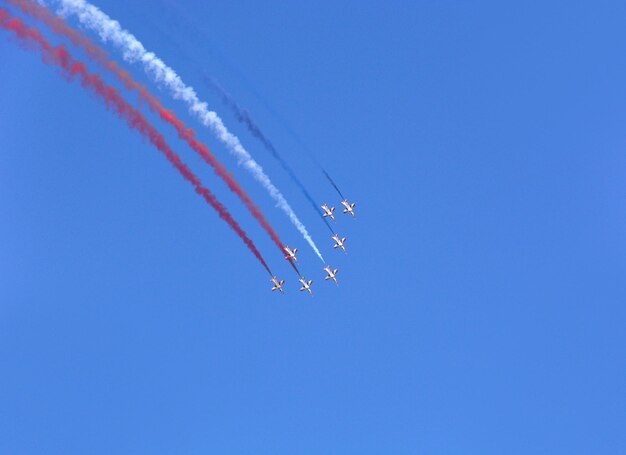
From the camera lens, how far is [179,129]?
117 feet

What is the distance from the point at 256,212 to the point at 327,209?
52.2 ft

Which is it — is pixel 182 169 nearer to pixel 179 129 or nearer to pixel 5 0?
pixel 179 129

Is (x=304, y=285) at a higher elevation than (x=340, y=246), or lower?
lower

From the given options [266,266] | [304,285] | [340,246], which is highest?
[340,246]

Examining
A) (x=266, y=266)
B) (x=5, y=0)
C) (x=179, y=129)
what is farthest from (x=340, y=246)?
(x=5, y=0)

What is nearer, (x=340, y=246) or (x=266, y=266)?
(x=266, y=266)

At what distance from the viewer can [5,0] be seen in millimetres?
28094

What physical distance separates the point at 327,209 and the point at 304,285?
5.85 m

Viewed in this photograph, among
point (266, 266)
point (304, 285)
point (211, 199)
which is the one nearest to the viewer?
point (211, 199)

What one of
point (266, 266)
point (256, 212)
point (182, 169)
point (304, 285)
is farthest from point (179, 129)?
point (304, 285)

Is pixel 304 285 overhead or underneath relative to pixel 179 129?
overhead

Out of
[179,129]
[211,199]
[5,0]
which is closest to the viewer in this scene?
[5,0]

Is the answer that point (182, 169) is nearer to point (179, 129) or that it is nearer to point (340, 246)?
point (179, 129)

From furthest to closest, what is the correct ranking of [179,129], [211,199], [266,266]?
1. [266,266]
2. [211,199]
3. [179,129]
